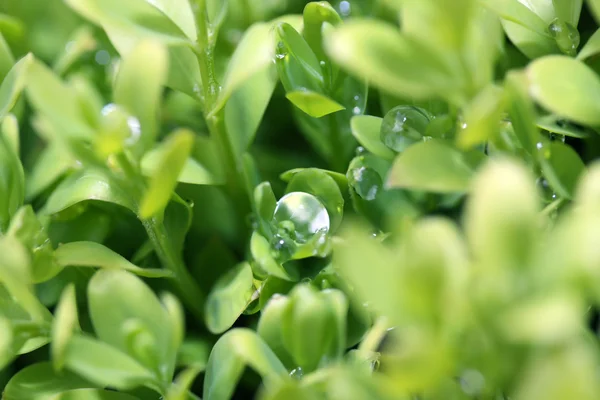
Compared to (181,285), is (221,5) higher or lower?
higher

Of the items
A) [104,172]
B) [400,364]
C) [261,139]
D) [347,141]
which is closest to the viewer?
[400,364]

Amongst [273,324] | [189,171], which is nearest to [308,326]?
[273,324]

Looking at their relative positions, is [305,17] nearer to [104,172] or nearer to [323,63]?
[323,63]

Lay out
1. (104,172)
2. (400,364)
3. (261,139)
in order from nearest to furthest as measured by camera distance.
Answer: (400,364) → (104,172) → (261,139)

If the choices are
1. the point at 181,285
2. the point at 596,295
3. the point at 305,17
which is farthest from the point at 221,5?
the point at 596,295

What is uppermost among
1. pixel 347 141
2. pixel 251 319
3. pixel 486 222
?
pixel 486 222

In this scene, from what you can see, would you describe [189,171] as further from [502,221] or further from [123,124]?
[502,221]
